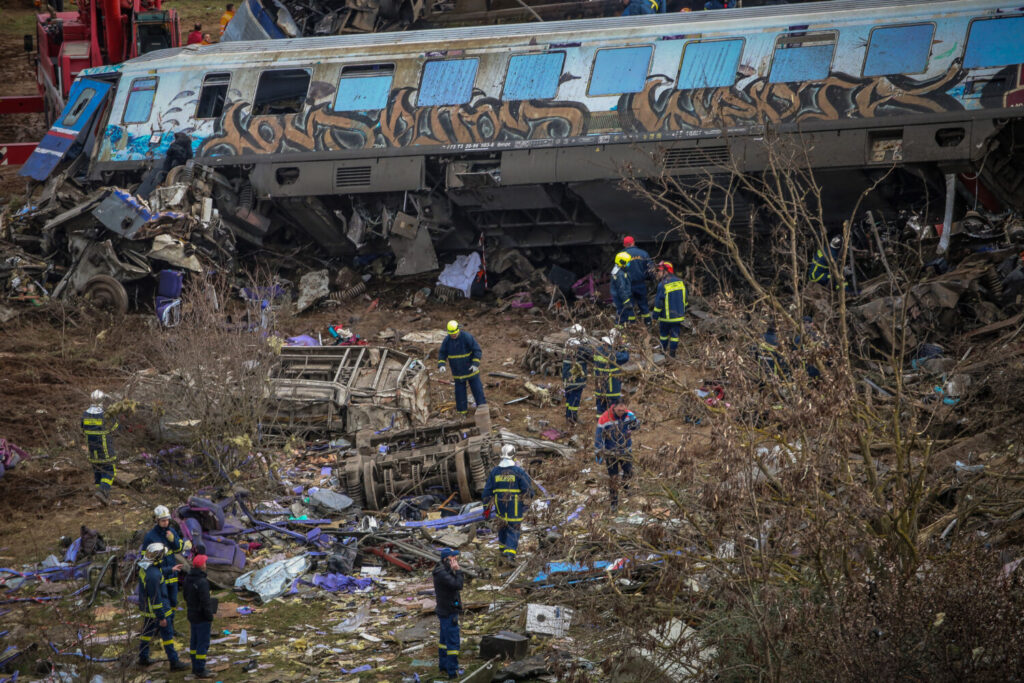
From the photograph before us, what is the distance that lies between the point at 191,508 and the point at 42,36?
14990mm

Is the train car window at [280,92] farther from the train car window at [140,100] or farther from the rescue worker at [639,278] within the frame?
the rescue worker at [639,278]

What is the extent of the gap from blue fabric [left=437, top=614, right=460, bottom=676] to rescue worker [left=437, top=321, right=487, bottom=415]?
5.17 m

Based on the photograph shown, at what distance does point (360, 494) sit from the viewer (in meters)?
12.7

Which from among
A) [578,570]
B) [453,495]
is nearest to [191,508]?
[453,495]

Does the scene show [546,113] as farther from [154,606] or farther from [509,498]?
[154,606]

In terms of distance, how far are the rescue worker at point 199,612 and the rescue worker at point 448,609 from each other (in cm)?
199

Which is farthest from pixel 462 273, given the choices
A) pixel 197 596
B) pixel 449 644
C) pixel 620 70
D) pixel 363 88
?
pixel 449 644

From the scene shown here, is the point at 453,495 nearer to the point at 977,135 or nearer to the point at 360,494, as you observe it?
the point at 360,494

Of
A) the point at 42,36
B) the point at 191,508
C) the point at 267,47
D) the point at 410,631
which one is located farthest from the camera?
the point at 42,36

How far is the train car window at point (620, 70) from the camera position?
16.8m

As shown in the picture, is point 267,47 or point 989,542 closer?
point 989,542

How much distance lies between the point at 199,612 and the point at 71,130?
1251cm

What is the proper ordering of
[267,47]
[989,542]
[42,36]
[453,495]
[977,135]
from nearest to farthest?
[989,542]
[453,495]
[977,135]
[267,47]
[42,36]

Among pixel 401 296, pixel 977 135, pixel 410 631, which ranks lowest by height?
pixel 410 631
